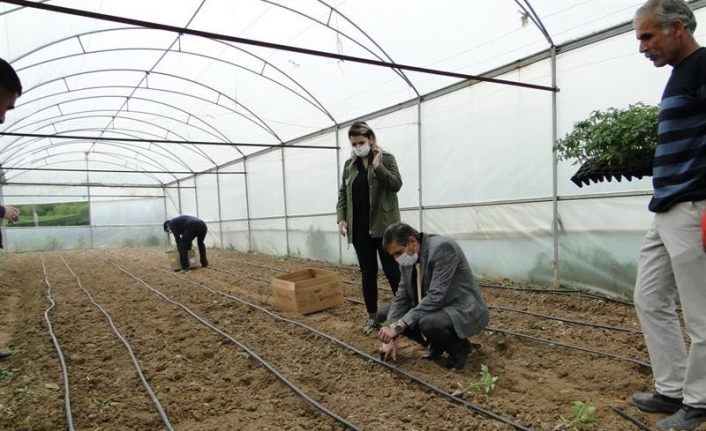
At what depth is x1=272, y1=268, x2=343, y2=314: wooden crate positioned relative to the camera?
462 cm

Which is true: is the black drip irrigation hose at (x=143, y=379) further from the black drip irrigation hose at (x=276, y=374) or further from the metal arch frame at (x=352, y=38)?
the metal arch frame at (x=352, y=38)

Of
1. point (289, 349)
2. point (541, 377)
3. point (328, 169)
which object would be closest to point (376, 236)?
point (289, 349)

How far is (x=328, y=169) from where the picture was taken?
916 centimetres

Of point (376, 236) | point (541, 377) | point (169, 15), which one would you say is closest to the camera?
point (541, 377)

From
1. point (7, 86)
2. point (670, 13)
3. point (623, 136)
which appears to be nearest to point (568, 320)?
point (623, 136)

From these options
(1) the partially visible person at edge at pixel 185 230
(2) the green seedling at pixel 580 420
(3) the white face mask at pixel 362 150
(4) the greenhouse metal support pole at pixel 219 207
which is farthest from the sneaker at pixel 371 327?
(4) the greenhouse metal support pole at pixel 219 207

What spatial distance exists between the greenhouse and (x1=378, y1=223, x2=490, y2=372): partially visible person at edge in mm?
218

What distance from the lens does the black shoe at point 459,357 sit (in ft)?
9.20

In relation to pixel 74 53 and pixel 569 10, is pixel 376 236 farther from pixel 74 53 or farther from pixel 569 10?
pixel 74 53

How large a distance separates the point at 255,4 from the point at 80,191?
15.1 m

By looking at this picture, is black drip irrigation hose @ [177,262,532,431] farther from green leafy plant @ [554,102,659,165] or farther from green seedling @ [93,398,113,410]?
green leafy plant @ [554,102,659,165]

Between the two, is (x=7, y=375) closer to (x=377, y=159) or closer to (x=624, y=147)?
(x=377, y=159)

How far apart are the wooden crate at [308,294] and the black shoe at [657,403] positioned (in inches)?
123

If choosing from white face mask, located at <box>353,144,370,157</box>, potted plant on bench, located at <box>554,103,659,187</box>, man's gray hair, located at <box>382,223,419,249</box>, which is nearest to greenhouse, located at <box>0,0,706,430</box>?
potted plant on bench, located at <box>554,103,659,187</box>
